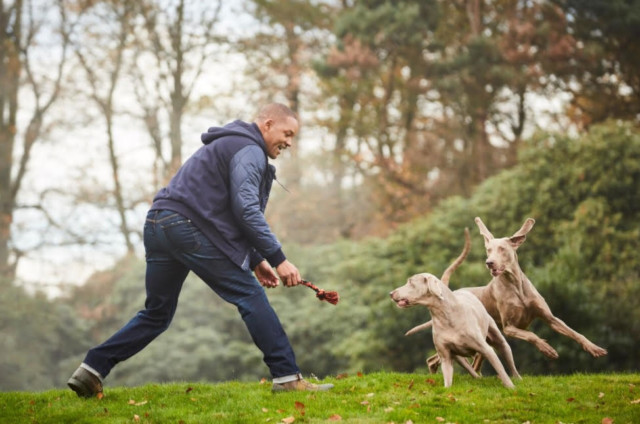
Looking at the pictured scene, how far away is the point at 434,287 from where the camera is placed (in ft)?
18.8

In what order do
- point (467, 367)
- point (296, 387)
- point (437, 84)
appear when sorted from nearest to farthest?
point (296, 387) → point (467, 367) → point (437, 84)

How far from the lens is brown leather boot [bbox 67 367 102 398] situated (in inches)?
226

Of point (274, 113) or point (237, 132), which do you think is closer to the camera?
point (237, 132)

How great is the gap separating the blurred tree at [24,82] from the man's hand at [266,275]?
18.2m

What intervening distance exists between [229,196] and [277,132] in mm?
675

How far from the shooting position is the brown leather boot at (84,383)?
5.73 meters

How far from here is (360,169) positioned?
918 inches

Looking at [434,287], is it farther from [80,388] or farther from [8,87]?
[8,87]

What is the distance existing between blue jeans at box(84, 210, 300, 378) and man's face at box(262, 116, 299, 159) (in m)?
0.93

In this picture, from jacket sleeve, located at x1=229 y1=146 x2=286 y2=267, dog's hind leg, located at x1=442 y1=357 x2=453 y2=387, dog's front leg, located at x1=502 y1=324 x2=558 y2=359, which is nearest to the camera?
jacket sleeve, located at x1=229 y1=146 x2=286 y2=267

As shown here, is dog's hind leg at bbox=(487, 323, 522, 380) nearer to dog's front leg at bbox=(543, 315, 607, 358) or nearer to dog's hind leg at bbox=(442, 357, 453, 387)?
dog's front leg at bbox=(543, 315, 607, 358)

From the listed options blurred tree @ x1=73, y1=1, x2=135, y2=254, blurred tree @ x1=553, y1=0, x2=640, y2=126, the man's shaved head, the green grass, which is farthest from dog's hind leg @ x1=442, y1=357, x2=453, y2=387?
blurred tree @ x1=73, y1=1, x2=135, y2=254

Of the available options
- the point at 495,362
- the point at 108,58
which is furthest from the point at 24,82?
the point at 495,362

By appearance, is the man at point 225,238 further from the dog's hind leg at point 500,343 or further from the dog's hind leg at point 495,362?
the dog's hind leg at point 500,343
